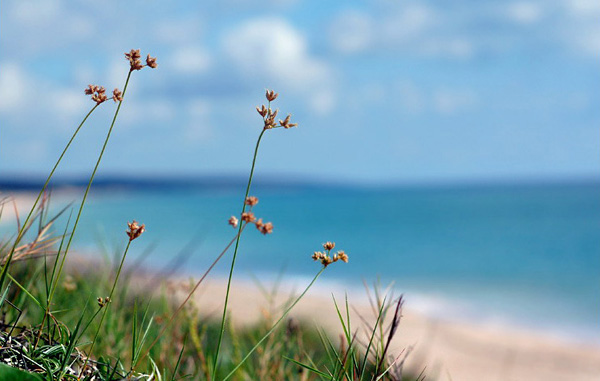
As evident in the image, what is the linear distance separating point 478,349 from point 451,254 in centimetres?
2396

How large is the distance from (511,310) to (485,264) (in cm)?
1263

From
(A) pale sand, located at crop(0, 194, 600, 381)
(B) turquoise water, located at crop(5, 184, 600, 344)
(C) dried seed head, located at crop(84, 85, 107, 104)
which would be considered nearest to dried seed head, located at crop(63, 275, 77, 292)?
(B) turquoise water, located at crop(5, 184, 600, 344)

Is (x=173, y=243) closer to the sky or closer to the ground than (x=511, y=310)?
closer to the ground

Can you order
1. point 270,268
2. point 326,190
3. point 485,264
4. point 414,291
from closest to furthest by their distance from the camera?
point 414,291, point 270,268, point 485,264, point 326,190

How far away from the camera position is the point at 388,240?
139 ft

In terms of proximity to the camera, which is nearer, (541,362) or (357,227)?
(541,362)

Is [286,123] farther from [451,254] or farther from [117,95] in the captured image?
[451,254]

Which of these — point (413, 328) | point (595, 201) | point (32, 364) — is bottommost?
point (413, 328)

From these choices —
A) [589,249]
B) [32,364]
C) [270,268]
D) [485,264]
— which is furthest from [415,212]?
Result: [32,364]

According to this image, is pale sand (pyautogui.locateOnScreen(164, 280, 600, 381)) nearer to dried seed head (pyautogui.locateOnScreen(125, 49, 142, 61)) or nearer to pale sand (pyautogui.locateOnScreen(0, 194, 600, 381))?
pale sand (pyautogui.locateOnScreen(0, 194, 600, 381))

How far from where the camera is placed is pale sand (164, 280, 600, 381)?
30.4 feet

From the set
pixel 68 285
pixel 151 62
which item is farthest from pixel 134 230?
pixel 68 285

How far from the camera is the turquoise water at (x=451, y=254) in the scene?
1791cm

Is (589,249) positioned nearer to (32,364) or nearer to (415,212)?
(415,212)
